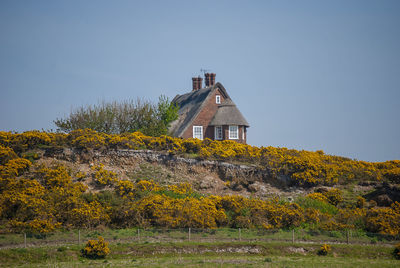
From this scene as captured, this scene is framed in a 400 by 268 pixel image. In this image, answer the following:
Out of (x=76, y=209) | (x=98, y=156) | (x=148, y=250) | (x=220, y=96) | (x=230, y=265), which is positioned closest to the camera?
(x=230, y=265)

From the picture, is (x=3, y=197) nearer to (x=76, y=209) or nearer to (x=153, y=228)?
(x=76, y=209)

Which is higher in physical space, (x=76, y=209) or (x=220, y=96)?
(x=220, y=96)

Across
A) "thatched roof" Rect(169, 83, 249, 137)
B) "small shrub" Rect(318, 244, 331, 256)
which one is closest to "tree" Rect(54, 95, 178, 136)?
"thatched roof" Rect(169, 83, 249, 137)

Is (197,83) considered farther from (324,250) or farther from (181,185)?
(324,250)

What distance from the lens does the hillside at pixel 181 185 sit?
1264 inches

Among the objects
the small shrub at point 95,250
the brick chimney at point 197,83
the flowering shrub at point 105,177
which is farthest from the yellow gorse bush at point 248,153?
the brick chimney at point 197,83

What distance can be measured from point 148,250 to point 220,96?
3431 centimetres

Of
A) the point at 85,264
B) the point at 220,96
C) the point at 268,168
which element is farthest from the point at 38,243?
the point at 220,96

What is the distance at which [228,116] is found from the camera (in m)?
55.8

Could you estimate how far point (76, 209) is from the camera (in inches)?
1244

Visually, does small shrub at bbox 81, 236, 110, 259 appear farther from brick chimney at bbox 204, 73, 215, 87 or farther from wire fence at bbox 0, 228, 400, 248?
brick chimney at bbox 204, 73, 215, 87

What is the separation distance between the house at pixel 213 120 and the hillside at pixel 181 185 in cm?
1087

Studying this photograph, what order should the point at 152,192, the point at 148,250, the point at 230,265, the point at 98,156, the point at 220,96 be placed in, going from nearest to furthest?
the point at 230,265 < the point at 148,250 < the point at 152,192 < the point at 98,156 < the point at 220,96

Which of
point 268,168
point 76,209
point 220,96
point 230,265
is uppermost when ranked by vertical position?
point 220,96
